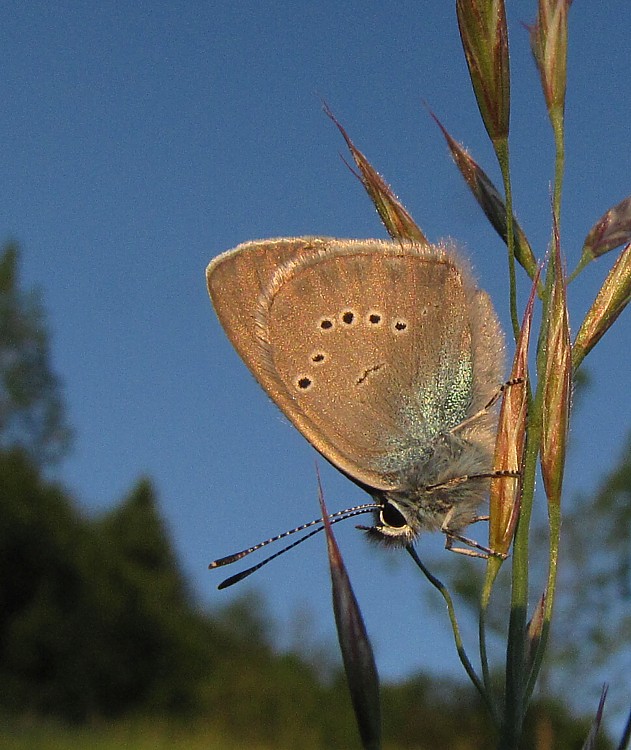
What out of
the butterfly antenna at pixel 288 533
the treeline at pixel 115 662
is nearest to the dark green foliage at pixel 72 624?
the treeline at pixel 115 662

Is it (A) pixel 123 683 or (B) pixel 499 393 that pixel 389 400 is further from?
(A) pixel 123 683

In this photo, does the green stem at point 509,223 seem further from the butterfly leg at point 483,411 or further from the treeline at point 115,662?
the treeline at point 115,662

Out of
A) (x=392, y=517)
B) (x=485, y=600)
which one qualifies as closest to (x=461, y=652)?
(x=485, y=600)

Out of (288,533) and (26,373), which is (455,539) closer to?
(288,533)

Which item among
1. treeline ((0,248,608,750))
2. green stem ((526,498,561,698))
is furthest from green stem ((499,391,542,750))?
treeline ((0,248,608,750))

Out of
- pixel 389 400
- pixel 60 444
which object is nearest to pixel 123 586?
pixel 60 444

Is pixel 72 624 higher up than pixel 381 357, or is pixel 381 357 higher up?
pixel 72 624
